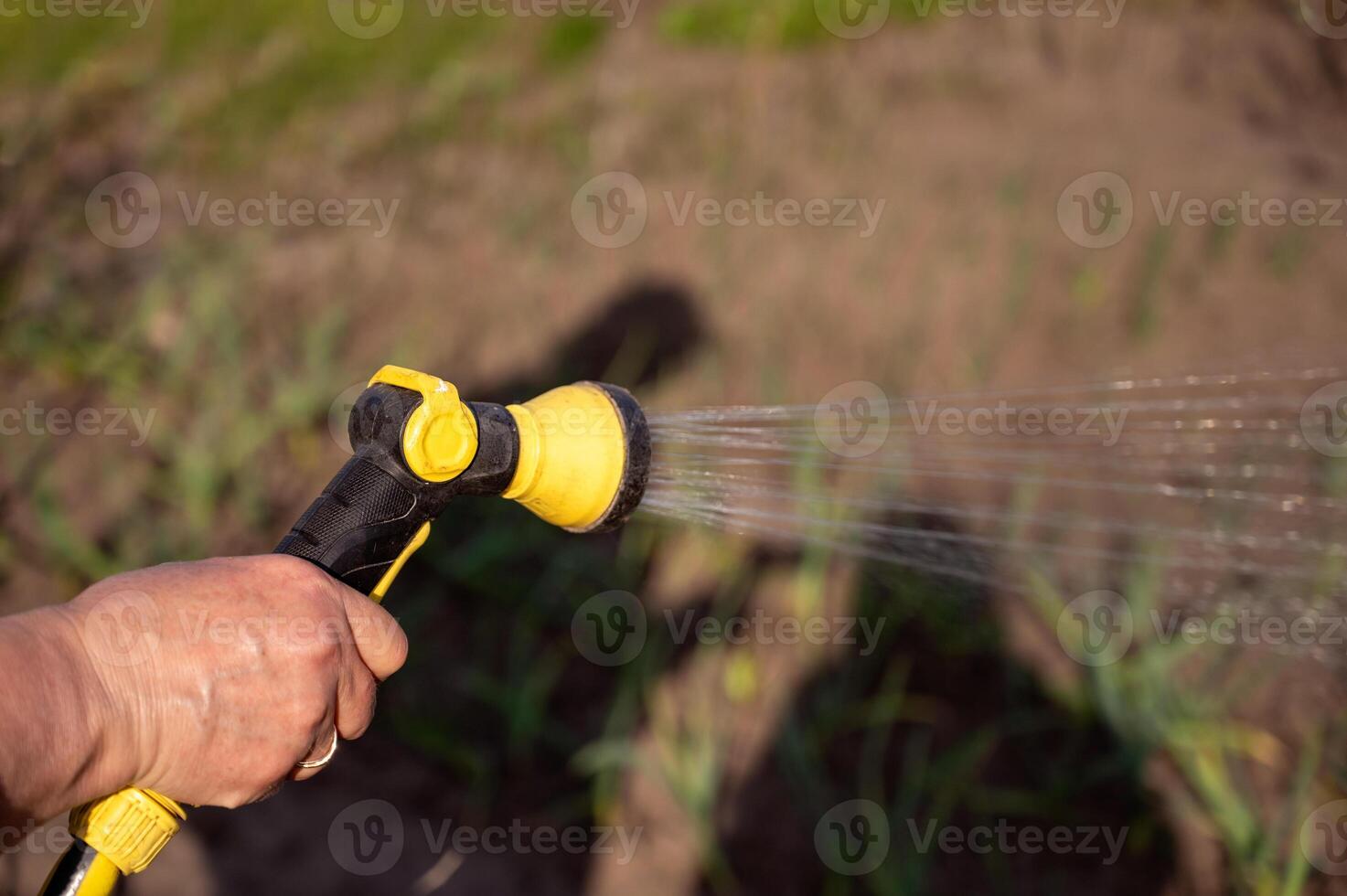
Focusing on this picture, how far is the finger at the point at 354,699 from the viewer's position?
3.72 ft

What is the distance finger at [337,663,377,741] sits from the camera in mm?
1135

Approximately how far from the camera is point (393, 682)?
2.23 metres

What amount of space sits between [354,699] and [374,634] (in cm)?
8

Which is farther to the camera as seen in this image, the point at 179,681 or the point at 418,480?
the point at 418,480

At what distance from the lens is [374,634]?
115 cm

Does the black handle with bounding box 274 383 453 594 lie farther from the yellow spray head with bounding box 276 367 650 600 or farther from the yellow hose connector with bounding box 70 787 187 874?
the yellow hose connector with bounding box 70 787 187 874

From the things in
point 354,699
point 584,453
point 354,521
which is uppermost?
point 584,453

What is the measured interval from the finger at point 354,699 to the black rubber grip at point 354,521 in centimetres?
10

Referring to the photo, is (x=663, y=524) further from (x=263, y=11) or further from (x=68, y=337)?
(x=263, y=11)

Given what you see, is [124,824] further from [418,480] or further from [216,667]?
[418,480]

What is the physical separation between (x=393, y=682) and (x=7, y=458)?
47.7 inches

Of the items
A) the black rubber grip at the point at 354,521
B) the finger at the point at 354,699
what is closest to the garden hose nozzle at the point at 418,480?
the black rubber grip at the point at 354,521

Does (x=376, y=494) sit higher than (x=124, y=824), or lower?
higher

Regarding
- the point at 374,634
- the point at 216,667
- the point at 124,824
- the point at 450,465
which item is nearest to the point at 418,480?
the point at 450,465
